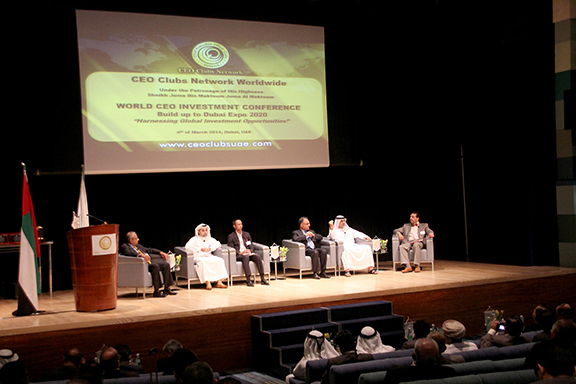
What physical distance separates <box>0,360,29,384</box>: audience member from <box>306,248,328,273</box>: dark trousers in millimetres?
5831

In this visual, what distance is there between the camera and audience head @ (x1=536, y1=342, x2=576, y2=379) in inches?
103

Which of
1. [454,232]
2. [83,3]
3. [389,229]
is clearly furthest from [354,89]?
[83,3]

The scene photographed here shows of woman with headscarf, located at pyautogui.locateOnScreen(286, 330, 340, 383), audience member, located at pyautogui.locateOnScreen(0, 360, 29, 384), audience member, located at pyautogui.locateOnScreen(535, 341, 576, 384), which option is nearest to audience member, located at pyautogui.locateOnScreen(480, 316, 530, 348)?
woman with headscarf, located at pyautogui.locateOnScreen(286, 330, 340, 383)

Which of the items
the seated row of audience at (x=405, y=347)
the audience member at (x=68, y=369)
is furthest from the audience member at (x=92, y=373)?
the audience member at (x=68, y=369)

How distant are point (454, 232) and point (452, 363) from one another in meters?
7.24

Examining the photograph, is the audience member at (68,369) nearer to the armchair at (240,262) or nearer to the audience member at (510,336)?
the audience member at (510,336)

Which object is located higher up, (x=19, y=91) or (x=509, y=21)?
(x=509, y=21)

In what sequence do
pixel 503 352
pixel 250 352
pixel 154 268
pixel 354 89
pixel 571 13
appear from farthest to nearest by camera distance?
pixel 354 89, pixel 571 13, pixel 154 268, pixel 250 352, pixel 503 352

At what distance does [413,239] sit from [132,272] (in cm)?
387

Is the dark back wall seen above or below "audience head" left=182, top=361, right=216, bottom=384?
above

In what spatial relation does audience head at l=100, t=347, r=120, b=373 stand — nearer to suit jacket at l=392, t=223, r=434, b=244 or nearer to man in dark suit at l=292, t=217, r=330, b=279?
man in dark suit at l=292, t=217, r=330, b=279

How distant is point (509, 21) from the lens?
361 inches

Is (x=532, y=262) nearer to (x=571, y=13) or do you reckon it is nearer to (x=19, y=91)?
(x=571, y=13)

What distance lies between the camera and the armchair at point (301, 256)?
28.3 feet
